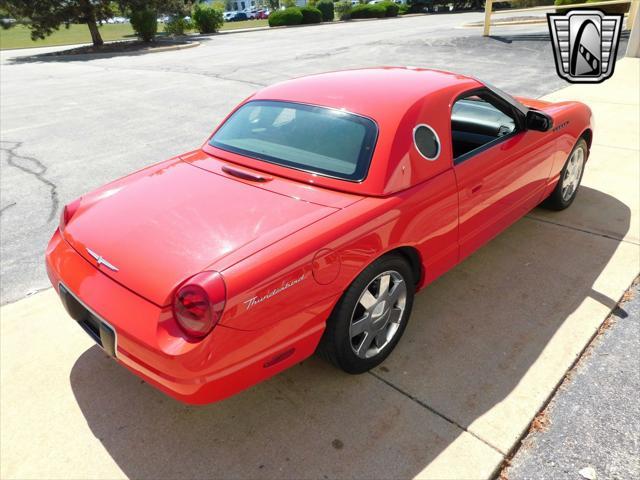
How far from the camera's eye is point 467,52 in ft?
49.5

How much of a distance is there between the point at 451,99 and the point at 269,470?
2392 mm

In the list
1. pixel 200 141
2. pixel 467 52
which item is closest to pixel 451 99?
pixel 200 141

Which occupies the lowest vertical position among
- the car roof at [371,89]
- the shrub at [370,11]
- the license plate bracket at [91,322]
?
the license plate bracket at [91,322]

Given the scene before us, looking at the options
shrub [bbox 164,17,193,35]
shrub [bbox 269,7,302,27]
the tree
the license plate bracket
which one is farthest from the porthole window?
shrub [bbox 269,7,302,27]

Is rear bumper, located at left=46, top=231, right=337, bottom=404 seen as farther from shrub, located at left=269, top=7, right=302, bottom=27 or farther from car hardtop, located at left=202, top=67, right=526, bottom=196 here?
A: shrub, located at left=269, top=7, right=302, bottom=27

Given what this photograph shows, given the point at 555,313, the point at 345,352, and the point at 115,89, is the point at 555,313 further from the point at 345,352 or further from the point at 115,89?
the point at 115,89

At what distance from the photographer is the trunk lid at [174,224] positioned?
217cm

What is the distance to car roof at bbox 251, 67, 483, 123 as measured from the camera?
2869mm

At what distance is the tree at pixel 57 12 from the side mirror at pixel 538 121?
89.6ft

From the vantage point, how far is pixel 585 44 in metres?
13.6

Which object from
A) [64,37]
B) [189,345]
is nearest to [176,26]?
[64,37]

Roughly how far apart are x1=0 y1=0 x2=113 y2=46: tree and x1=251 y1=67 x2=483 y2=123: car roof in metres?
26.6

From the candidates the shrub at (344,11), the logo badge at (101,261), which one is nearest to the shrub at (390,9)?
the shrub at (344,11)

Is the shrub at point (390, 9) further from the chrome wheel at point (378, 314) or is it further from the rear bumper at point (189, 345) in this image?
the rear bumper at point (189, 345)
